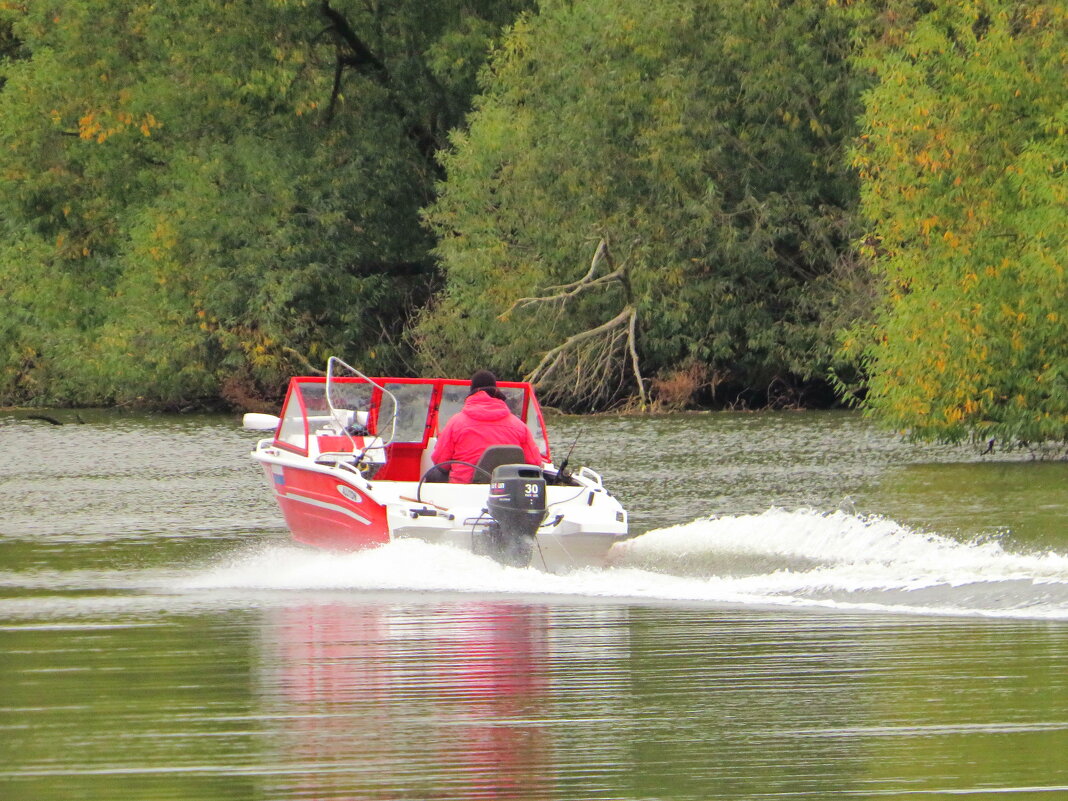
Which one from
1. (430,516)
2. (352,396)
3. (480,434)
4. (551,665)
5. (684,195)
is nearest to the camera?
(551,665)

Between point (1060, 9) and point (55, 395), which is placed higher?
point (1060, 9)

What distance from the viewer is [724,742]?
7637mm

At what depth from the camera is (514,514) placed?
12.8 m

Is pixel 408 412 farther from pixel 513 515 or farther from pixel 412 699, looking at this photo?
pixel 412 699

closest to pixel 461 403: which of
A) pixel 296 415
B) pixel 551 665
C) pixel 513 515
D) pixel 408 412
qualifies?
pixel 408 412

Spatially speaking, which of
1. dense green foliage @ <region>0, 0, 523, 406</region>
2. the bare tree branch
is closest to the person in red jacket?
the bare tree branch

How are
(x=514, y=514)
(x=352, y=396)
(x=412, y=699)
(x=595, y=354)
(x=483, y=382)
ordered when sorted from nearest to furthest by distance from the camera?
(x=412, y=699) → (x=514, y=514) → (x=483, y=382) → (x=352, y=396) → (x=595, y=354)

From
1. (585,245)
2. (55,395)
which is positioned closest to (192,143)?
(55,395)

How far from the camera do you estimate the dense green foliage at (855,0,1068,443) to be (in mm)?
24422

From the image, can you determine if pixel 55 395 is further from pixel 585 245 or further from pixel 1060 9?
pixel 1060 9

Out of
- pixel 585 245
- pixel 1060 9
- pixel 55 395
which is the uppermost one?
pixel 1060 9

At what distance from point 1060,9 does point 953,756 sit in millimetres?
19688

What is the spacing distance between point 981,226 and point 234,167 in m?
23.8

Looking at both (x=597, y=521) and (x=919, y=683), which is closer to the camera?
(x=919, y=683)
